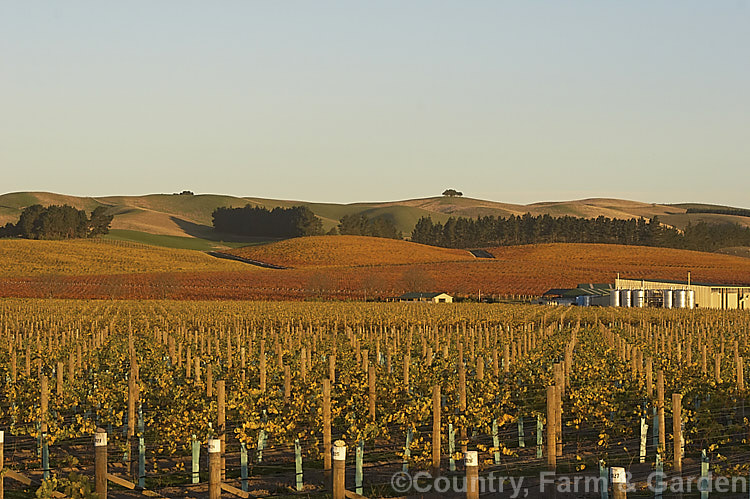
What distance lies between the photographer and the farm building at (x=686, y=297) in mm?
64375

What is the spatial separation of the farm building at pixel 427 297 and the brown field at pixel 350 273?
3.97m

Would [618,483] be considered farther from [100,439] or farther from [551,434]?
[100,439]

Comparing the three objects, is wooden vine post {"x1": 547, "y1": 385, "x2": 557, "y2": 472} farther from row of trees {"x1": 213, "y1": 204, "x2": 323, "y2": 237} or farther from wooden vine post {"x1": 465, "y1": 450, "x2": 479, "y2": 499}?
row of trees {"x1": 213, "y1": 204, "x2": 323, "y2": 237}

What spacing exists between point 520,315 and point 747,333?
600 inches

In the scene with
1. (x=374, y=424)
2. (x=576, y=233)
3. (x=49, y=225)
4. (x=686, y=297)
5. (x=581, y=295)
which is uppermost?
(x=576, y=233)

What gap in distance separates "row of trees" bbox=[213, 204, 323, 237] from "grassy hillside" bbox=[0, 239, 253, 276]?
47839 millimetres

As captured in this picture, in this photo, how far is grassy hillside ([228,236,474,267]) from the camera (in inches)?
4545

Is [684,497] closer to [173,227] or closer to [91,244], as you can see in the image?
[91,244]

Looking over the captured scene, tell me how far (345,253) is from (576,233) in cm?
6344

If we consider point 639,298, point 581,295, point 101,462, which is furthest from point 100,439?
point 581,295

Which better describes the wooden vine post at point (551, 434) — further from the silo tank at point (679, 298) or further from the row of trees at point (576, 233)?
the row of trees at point (576, 233)

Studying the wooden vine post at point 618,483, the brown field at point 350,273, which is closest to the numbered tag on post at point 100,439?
the wooden vine post at point 618,483

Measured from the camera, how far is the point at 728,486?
11.9m

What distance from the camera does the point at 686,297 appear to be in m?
64.5
